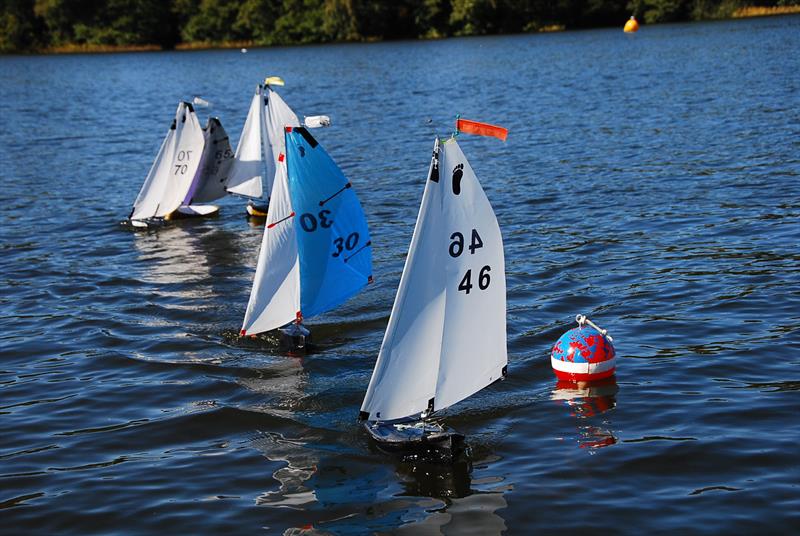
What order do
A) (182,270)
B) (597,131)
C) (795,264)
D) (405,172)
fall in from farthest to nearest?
(597,131) → (405,172) → (182,270) → (795,264)

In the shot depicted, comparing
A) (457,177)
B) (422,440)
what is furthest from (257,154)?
(422,440)

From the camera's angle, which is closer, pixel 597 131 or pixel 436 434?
pixel 436 434

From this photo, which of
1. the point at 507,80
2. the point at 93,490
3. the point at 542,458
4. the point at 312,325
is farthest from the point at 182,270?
the point at 507,80

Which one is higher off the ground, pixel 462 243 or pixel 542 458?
pixel 462 243

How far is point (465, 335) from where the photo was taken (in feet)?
42.7

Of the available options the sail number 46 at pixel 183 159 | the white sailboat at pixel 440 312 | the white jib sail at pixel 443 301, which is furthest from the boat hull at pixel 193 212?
the white jib sail at pixel 443 301

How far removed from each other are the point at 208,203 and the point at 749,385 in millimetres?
19344

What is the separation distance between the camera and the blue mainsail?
1700 cm

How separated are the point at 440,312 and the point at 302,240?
4962mm

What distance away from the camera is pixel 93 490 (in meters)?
12.6

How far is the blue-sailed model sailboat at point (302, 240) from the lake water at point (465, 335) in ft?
2.71

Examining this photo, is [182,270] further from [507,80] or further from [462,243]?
[507,80]

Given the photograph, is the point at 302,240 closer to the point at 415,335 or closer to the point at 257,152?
the point at 415,335

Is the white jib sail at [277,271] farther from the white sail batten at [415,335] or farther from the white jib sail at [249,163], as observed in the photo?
the white jib sail at [249,163]
